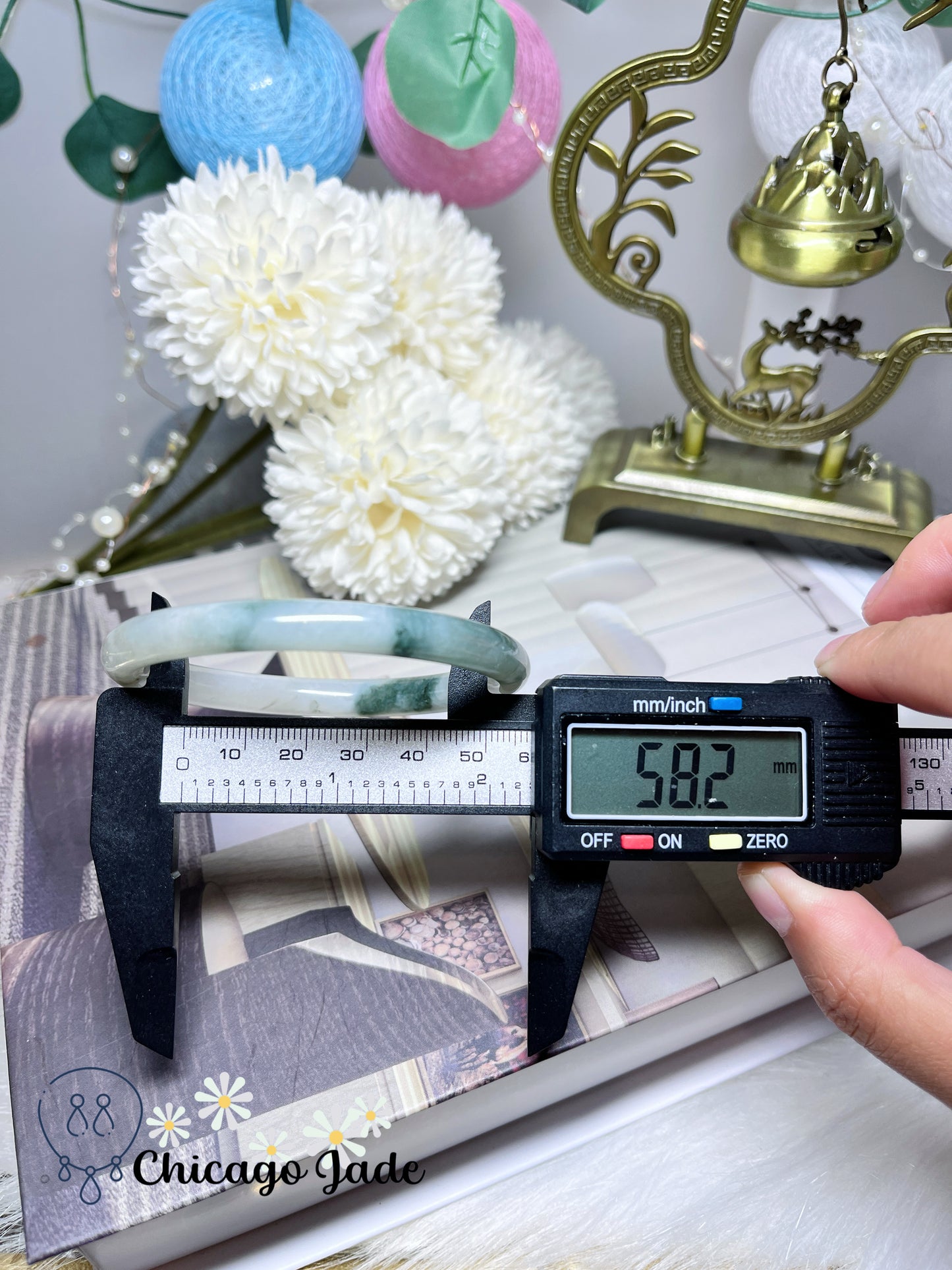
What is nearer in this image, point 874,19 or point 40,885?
point 40,885

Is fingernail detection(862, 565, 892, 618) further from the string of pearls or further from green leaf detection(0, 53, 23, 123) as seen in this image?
green leaf detection(0, 53, 23, 123)

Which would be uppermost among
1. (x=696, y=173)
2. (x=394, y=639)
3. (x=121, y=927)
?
(x=696, y=173)

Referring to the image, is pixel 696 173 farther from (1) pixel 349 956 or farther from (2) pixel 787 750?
(1) pixel 349 956

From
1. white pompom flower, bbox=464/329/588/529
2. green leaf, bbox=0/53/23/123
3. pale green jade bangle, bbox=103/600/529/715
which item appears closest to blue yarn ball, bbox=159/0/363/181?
green leaf, bbox=0/53/23/123

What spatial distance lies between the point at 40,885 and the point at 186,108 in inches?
22.1

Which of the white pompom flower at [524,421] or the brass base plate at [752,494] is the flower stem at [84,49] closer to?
the white pompom flower at [524,421]

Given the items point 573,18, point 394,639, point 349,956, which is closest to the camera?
point 394,639

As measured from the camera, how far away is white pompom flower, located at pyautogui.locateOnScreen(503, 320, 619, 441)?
0.88 meters

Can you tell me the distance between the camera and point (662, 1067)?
1.96ft

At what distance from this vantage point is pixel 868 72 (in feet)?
2.22

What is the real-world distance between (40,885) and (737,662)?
1.69ft

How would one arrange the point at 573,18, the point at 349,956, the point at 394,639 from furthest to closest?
1. the point at 573,18
2. the point at 349,956
3. the point at 394,639

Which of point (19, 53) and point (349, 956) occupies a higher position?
point (19, 53)

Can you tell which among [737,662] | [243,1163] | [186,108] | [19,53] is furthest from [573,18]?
[243,1163]
